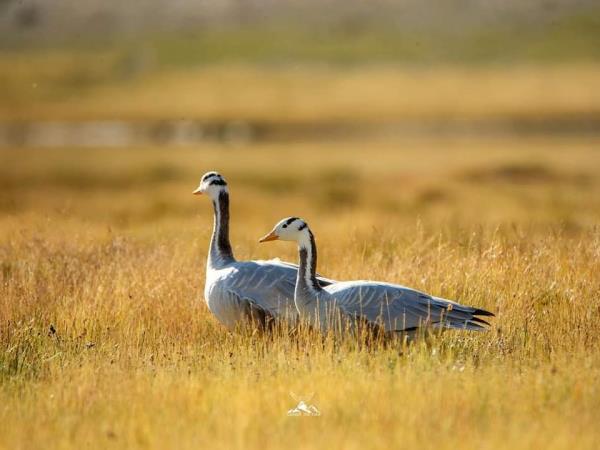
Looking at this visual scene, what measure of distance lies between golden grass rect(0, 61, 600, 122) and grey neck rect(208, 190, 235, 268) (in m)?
68.6

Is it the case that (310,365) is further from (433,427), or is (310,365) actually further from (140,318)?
(140,318)

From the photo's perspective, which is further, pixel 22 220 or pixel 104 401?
pixel 22 220

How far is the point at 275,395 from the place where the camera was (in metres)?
7.39

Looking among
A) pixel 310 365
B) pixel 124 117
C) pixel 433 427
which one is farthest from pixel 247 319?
pixel 124 117

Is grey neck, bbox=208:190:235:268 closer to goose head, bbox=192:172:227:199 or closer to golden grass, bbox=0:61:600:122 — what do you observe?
goose head, bbox=192:172:227:199

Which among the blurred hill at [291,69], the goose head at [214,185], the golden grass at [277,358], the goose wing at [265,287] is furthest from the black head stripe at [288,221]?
the blurred hill at [291,69]

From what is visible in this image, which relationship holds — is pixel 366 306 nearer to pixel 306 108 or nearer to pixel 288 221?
pixel 288 221

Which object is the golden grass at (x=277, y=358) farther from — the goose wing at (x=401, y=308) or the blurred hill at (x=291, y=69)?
the blurred hill at (x=291, y=69)

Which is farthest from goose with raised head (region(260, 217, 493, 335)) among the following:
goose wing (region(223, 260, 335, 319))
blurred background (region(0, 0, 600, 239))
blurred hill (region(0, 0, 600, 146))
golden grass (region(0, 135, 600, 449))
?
blurred hill (region(0, 0, 600, 146))

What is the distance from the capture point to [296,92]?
98375mm

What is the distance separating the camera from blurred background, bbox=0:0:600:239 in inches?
1177

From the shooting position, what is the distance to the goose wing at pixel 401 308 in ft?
28.1

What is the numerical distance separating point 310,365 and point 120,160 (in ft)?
132

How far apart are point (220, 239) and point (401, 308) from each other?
2.33m
